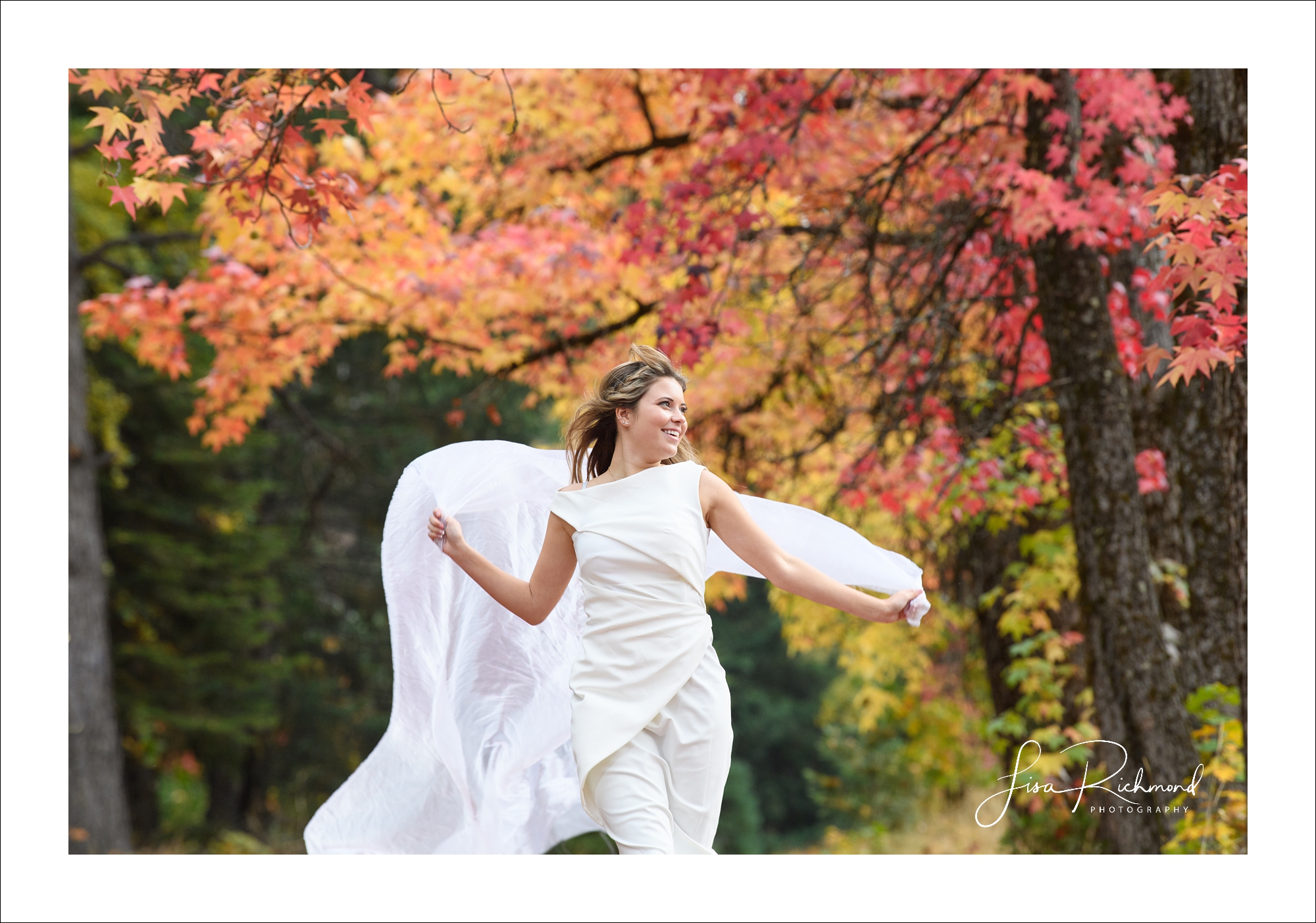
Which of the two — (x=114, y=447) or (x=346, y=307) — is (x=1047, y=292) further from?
(x=114, y=447)

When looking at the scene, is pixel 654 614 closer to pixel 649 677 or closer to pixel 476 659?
pixel 649 677

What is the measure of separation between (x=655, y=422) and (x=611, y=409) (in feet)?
0.53

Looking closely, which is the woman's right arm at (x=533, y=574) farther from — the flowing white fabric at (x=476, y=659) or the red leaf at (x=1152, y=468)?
the red leaf at (x=1152, y=468)

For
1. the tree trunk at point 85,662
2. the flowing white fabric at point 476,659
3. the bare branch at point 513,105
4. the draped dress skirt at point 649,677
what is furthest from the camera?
the tree trunk at point 85,662

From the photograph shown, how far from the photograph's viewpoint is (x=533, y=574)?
8.79 feet

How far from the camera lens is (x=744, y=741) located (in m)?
14.2

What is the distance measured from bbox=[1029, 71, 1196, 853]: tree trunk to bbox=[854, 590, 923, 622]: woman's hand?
1.91m

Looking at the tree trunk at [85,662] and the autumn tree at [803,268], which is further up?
the autumn tree at [803,268]

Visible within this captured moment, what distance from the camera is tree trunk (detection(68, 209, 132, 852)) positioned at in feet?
21.8

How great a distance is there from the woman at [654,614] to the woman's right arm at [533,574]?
0.04 m

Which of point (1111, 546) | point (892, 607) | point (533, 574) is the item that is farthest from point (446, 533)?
point (1111, 546)

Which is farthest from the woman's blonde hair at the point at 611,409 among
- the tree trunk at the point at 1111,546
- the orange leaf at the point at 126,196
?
the tree trunk at the point at 1111,546

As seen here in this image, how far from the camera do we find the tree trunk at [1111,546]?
13.0 feet

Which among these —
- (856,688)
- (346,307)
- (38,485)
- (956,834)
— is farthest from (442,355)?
(856,688)
